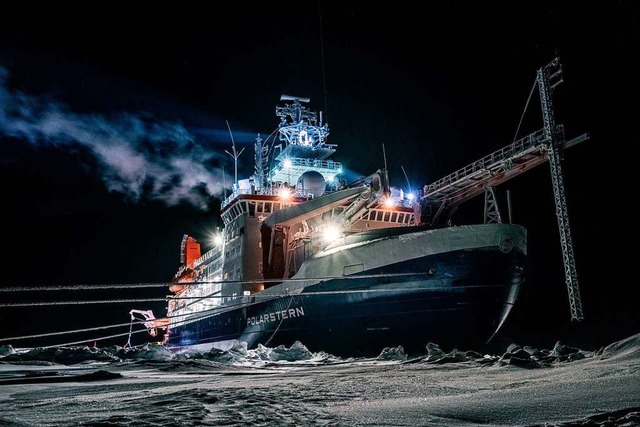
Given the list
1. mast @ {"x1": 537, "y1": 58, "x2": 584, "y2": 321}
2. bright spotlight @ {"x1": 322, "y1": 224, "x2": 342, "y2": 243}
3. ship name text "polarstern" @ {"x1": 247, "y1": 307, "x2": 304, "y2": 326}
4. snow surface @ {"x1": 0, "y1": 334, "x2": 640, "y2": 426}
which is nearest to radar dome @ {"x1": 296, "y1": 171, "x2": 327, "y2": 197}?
bright spotlight @ {"x1": 322, "y1": 224, "x2": 342, "y2": 243}

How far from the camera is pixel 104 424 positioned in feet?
9.46

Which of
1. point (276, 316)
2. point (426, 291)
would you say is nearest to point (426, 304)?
point (426, 291)

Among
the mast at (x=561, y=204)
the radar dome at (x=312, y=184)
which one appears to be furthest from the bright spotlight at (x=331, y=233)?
the mast at (x=561, y=204)

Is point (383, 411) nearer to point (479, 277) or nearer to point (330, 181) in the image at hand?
point (479, 277)

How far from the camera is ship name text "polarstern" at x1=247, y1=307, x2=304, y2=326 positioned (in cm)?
1706

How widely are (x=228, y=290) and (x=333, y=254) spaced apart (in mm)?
8294

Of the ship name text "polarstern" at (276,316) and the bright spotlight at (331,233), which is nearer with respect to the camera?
the ship name text "polarstern" at (276,316)

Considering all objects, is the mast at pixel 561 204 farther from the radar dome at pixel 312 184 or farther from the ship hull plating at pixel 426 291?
the radar dome at pixel 312 184

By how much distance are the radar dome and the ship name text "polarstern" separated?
23.5ft

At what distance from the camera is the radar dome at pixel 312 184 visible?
24.0 metres

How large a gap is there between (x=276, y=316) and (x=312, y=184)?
813cm

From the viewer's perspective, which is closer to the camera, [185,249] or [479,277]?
[479,277]

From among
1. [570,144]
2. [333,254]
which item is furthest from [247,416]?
[570,144]

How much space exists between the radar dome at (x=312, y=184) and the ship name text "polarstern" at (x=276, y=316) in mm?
7176
